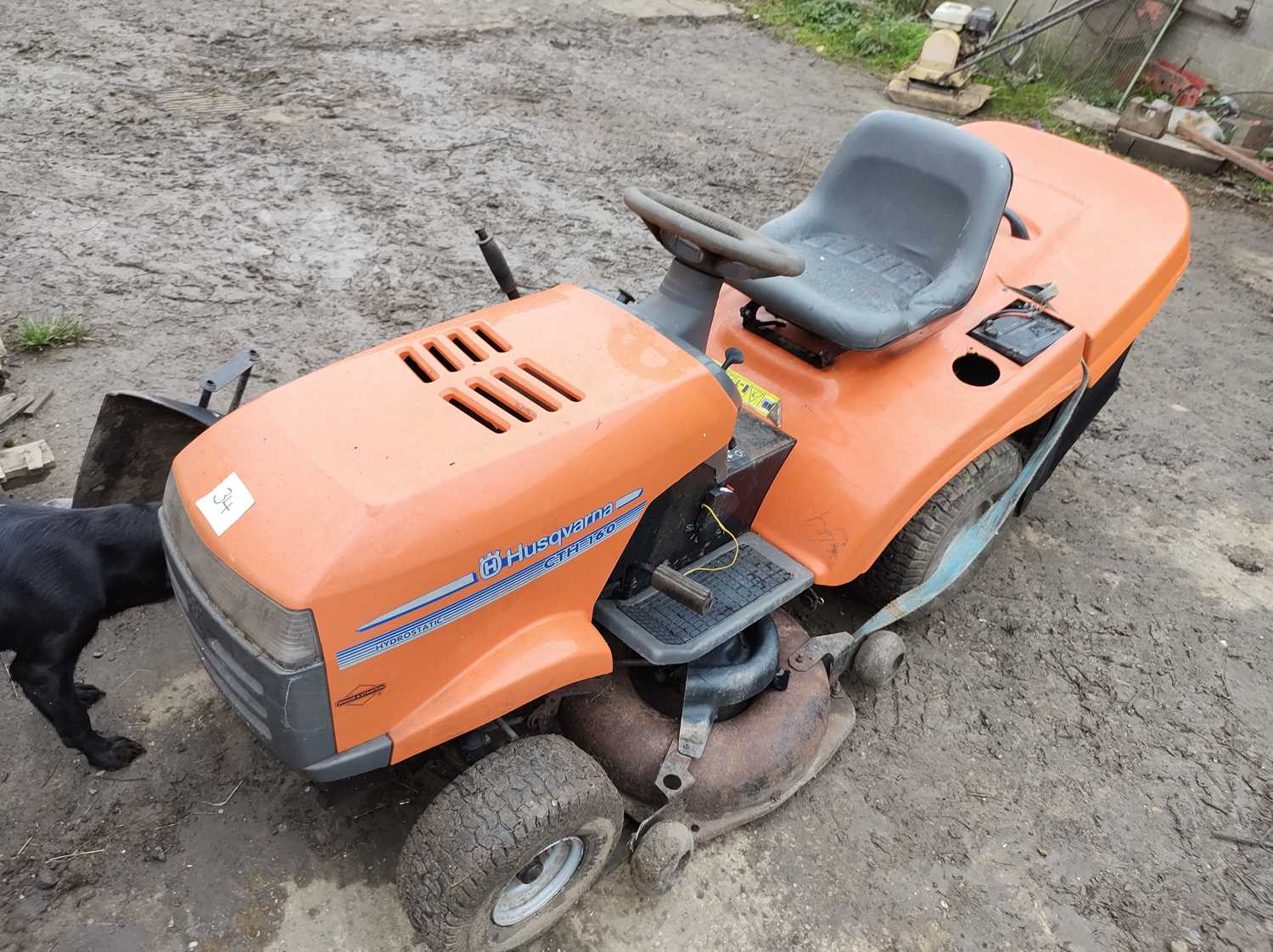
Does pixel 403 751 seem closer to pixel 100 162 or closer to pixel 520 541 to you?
pixel 520 541

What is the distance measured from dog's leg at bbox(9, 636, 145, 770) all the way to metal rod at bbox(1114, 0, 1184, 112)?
7.86m

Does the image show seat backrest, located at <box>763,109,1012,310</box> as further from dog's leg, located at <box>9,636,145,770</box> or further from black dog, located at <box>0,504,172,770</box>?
dog's leg, located at <box>9,636,145,770</box>

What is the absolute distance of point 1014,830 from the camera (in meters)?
2.47

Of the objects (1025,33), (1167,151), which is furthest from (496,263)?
(1025,33)

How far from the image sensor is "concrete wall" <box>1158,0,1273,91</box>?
669 cm

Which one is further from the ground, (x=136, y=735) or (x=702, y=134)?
(x=702, y=134)

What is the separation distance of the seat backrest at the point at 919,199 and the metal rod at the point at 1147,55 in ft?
18.3

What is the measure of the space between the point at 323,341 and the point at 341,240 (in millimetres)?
945

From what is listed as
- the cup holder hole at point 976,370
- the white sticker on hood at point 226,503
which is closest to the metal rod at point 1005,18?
the cup holder hole at point 976,370

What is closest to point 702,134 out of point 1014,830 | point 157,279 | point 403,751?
point 157,279

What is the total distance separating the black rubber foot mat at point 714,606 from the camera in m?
2.05

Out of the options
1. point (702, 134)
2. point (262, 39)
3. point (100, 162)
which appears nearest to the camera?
point (100, 162)

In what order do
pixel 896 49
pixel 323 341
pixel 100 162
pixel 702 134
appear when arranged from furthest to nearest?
1. pixel 896 49
2. pixel 702 134
3. pixel 100 162
4. pixel 323 341

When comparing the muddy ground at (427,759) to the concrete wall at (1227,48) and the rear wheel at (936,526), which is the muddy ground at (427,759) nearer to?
the rear wheel at (936,526)
